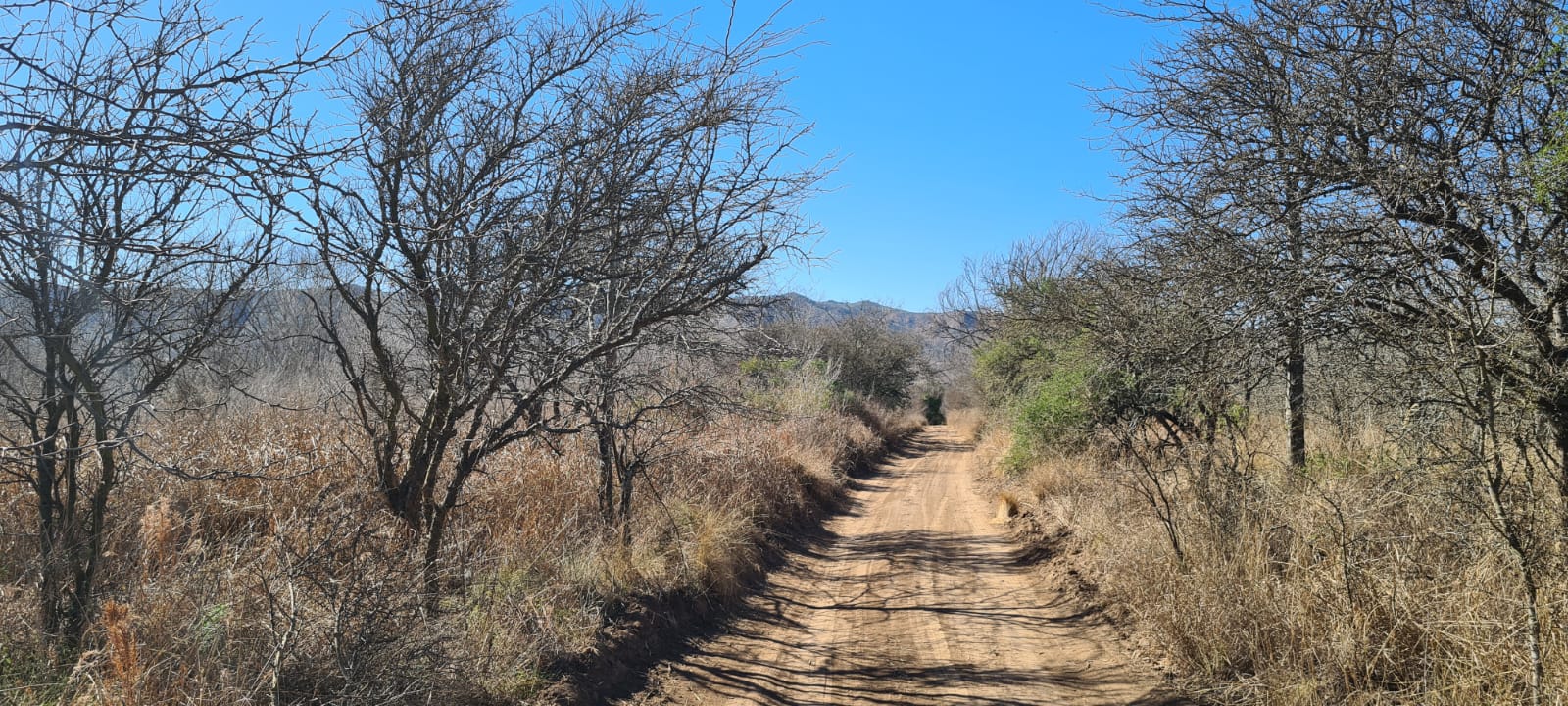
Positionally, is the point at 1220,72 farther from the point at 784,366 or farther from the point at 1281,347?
the point at 784,366

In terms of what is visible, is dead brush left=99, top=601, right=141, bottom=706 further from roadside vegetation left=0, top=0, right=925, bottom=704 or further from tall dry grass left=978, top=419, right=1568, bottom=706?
tall dry grass left=978, top=419, right=1568, bottom=706

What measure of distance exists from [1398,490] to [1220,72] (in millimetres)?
3981

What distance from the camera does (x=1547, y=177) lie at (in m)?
4.45

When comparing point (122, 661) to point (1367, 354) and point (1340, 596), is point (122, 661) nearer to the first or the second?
point (1340, 596)

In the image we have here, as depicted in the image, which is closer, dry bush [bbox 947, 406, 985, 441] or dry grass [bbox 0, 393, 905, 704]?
dry grass [bbox 0, 393, 905, 704]

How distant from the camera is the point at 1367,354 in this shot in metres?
6.36

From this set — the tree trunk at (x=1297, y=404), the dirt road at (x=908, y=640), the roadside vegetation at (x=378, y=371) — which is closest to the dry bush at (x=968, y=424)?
the dirt road at (x=908, y=640)

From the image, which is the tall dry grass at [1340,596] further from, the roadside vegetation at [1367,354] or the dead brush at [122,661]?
the dead brush at [122,661]

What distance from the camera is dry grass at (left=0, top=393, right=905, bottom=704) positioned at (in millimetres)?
3791

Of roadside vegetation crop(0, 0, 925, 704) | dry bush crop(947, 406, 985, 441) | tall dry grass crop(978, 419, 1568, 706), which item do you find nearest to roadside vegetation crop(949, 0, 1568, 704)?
tall dry grass crop(978, 419, 1568, 706)

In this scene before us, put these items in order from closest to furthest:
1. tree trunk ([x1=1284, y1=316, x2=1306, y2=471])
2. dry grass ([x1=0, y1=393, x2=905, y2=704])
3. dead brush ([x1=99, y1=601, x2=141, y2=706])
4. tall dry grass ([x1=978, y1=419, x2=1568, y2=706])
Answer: dead brush ([x1=99, y1=601, x2=141, y2=706]), dry grass ([x1=0, y1=393, x2=905, y2=704]), tall dry grass ([x1=978, y1=419, x2=1568, y2=706]), tree trunk ([x1=1284, y1=316, x2=1306, y2=471])

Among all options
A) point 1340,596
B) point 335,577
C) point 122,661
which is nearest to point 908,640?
point 1340,596

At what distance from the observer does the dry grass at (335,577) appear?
379cm

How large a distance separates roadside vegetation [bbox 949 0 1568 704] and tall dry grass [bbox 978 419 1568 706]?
0.02 metres
